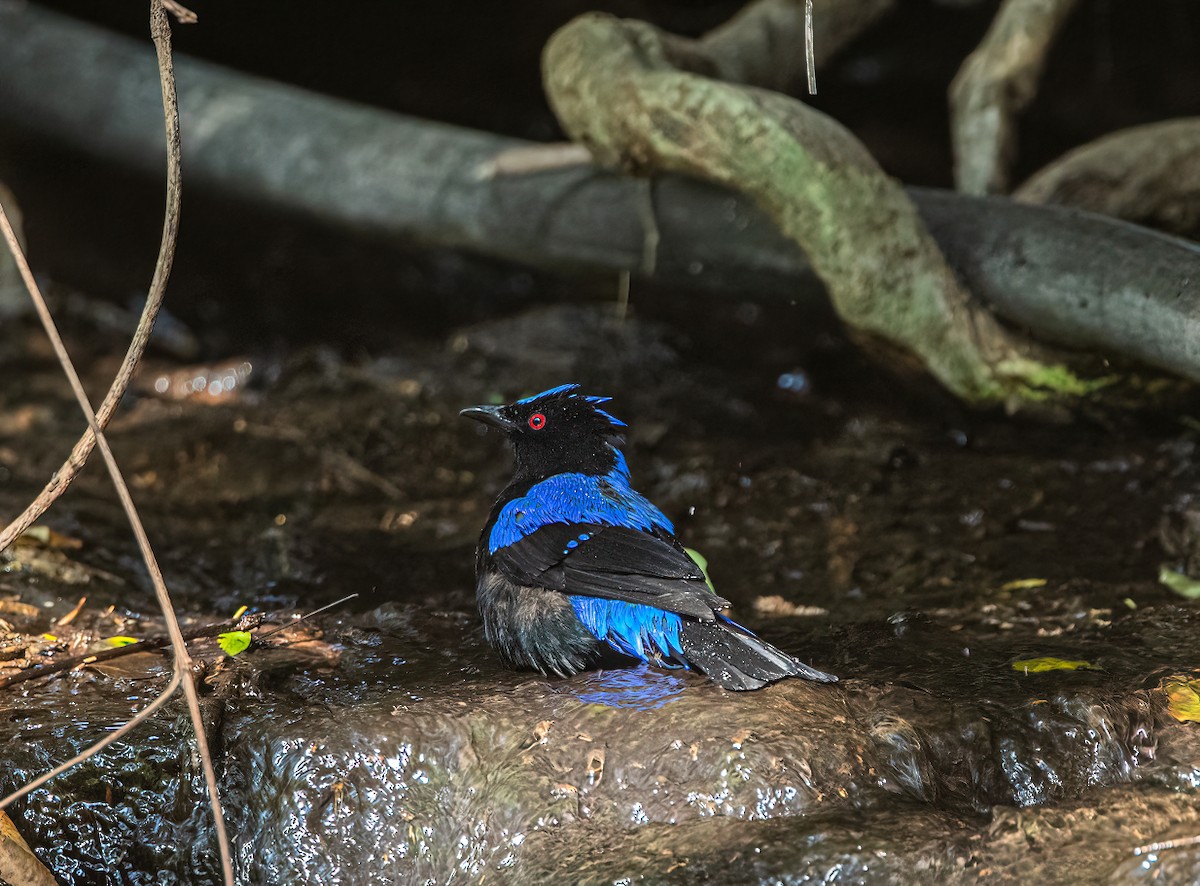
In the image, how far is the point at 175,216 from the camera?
3262 mm

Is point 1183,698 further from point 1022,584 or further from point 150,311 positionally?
point 150,311

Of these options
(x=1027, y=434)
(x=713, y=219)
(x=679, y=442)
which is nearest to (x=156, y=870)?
(x=679, y=442)

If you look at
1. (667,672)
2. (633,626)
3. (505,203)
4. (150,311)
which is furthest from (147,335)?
(505,203)

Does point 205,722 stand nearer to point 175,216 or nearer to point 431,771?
point 431,771

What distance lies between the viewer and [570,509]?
4.05 metres

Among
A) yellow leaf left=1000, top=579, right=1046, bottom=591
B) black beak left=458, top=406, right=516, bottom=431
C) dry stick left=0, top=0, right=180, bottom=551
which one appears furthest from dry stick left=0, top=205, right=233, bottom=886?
yellow leaf left=1000, top=579, right=1046, bottom=591

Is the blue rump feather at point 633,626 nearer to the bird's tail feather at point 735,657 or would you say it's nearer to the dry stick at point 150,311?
the bird's tail feather at point 735,657

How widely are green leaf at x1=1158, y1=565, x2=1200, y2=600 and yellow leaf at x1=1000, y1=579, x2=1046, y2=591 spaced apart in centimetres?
45

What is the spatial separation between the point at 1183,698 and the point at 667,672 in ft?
4.90

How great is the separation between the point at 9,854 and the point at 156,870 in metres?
0.52

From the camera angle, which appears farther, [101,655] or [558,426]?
[558,426]

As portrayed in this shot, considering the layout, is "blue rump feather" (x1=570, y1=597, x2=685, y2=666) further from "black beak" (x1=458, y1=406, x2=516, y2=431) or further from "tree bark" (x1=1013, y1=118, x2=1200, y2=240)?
"tree bark" (x1=1013, y1=118, x2=1200, y2=240)

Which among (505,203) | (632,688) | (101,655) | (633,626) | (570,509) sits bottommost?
(101,655)

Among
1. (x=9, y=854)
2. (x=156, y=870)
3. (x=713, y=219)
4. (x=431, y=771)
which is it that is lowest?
(x=156, y=870)
